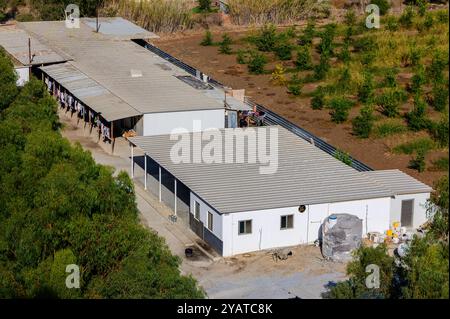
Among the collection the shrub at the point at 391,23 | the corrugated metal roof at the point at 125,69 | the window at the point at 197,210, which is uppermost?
the corrugated metal roof at the point at 125,69

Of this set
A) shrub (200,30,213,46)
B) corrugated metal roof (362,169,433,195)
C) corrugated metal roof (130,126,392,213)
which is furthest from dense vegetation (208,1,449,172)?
corrugated metal roof (130,126,392,213)

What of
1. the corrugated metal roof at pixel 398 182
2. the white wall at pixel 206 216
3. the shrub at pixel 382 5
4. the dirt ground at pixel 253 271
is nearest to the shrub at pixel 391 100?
the corrugated metal roof at pixel 398 182

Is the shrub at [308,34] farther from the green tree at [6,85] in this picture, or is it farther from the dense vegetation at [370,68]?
the green tree at [6,85]

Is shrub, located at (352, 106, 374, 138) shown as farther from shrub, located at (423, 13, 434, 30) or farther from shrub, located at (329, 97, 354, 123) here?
shrub, located at (423, 13, 434, 30)

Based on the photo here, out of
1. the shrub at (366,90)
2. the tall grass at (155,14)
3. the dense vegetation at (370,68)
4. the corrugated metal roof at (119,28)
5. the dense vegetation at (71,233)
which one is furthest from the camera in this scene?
the tall grass at (155,14)

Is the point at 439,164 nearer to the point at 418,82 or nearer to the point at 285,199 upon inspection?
the point at 285,199

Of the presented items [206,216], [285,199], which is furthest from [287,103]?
[206,216]
